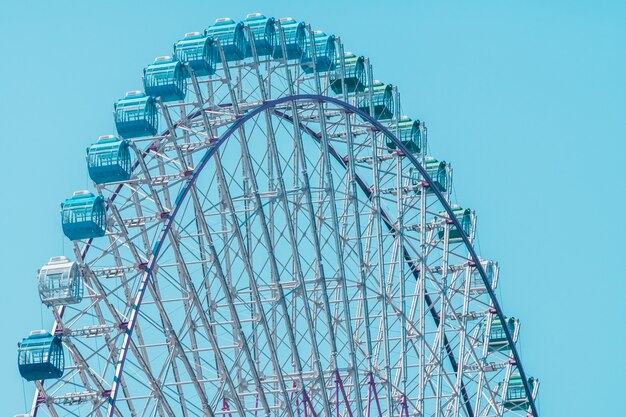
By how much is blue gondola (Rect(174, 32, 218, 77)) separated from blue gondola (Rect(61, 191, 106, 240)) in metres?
6.26

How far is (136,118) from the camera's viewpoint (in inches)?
1908

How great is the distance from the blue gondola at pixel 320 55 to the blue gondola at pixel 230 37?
A: 3.09 meters

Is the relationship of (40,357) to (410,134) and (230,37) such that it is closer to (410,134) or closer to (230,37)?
(230,37)

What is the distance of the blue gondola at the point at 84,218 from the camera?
151ft

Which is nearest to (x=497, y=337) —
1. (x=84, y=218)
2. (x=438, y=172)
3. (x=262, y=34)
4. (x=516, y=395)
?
(x=516, y=395)

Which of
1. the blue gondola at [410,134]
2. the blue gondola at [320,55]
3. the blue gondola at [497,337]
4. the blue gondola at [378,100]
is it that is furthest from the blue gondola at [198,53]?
the blue gondola at [497,337]

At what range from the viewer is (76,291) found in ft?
149

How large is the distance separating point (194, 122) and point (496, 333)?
779 inches

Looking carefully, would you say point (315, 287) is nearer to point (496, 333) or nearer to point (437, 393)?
point (437, 393)

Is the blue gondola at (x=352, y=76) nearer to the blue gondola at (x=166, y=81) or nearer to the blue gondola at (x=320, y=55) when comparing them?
the blue gondola at (x=320, y=55)

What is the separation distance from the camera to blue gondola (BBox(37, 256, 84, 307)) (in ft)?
148

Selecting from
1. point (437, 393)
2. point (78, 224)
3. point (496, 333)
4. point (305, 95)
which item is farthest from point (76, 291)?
point (496, 333)

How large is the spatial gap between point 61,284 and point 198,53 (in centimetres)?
894

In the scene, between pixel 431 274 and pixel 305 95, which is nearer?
pixel 305 95
